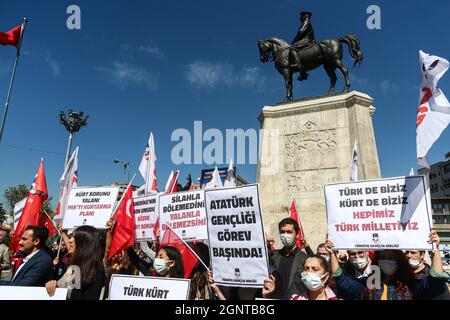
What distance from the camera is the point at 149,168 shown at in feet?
27.0

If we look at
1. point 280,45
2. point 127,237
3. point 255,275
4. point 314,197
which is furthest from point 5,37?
point 255,275

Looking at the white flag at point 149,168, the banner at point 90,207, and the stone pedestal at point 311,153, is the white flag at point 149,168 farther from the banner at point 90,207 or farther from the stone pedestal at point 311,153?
the stone pedestal at point 311,153

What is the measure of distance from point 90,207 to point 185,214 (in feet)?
7.25

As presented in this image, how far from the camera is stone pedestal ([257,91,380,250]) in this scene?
33.2 ft

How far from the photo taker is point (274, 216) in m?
10.7

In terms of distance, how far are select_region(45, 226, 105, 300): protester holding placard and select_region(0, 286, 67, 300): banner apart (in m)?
0.22

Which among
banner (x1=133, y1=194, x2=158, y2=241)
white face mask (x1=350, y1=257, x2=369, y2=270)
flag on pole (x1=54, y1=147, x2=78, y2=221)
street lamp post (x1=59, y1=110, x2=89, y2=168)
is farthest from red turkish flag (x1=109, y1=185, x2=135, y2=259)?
street lamp post (x1=59, y1=110, x2=89, y2=168)

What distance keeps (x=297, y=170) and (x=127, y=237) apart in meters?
7.09

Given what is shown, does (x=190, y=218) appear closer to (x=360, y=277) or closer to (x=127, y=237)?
(x=127, y=237)

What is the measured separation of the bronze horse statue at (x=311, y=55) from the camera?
11500mm

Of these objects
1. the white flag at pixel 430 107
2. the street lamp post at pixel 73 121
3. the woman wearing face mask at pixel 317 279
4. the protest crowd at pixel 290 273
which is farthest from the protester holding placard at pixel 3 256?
the street lamp post at pixel 73 121

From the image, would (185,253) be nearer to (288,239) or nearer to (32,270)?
(288,239)

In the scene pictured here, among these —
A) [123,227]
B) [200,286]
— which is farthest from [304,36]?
[200,286]

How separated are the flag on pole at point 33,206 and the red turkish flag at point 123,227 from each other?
1801mm
